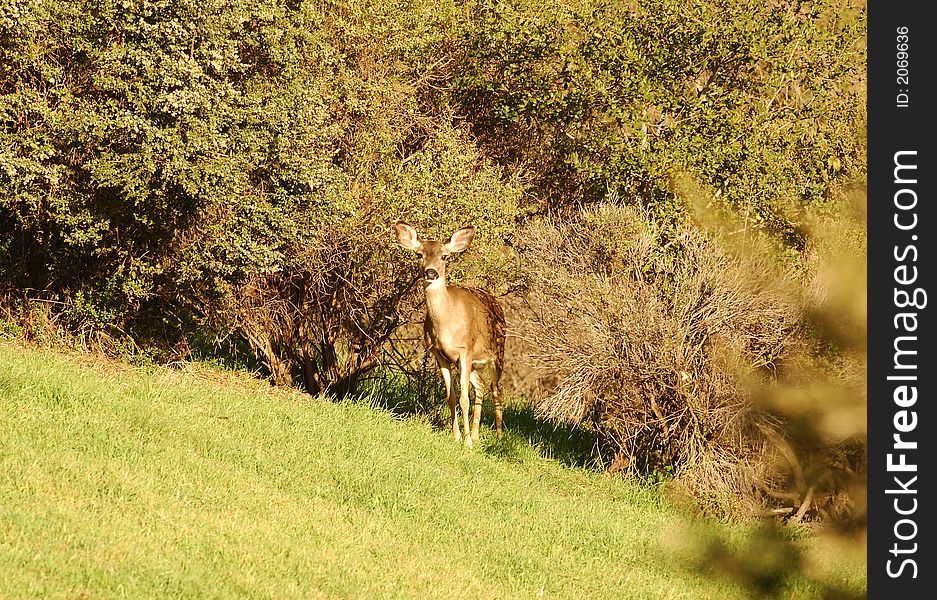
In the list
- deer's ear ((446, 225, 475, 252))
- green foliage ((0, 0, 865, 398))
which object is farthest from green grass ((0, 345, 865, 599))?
deer's ear ((446, 225, 475, 252))

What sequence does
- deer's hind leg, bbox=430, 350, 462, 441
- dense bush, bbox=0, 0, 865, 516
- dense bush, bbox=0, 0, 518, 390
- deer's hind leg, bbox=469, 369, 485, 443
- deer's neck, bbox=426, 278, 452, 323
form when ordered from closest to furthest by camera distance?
1. dense bush, bbox=0, 0, 518, 390
2. dense bush, bbox=0, 0, 865, 516
3. deer's neck, bbox=426, 278, 452, 323
4. deer's hind leg, bbox=430, 350, 462, 441
5. deer's hind leg, bbox=469, 369, 485, 443

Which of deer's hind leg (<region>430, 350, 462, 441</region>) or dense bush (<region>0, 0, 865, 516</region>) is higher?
dense bush (<region>0, 0, 865, 516</region>)

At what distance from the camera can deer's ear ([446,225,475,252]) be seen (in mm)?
15312

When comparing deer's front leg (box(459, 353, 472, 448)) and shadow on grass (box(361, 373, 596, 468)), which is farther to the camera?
shadow on grass (box(361, 373, 596, 468))

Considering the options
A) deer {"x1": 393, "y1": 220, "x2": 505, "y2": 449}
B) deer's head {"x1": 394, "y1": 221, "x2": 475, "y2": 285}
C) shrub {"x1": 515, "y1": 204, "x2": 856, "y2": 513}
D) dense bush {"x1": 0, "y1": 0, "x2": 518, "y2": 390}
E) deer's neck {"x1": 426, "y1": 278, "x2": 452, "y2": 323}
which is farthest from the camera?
deer's neck {"x1": 426, "y1": 278, "x2": 452, "y2": 323}

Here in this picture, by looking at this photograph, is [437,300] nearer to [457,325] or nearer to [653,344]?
[457,325]

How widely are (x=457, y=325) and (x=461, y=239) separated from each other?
1196mm

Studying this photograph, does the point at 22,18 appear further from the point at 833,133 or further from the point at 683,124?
the point at 833,133
